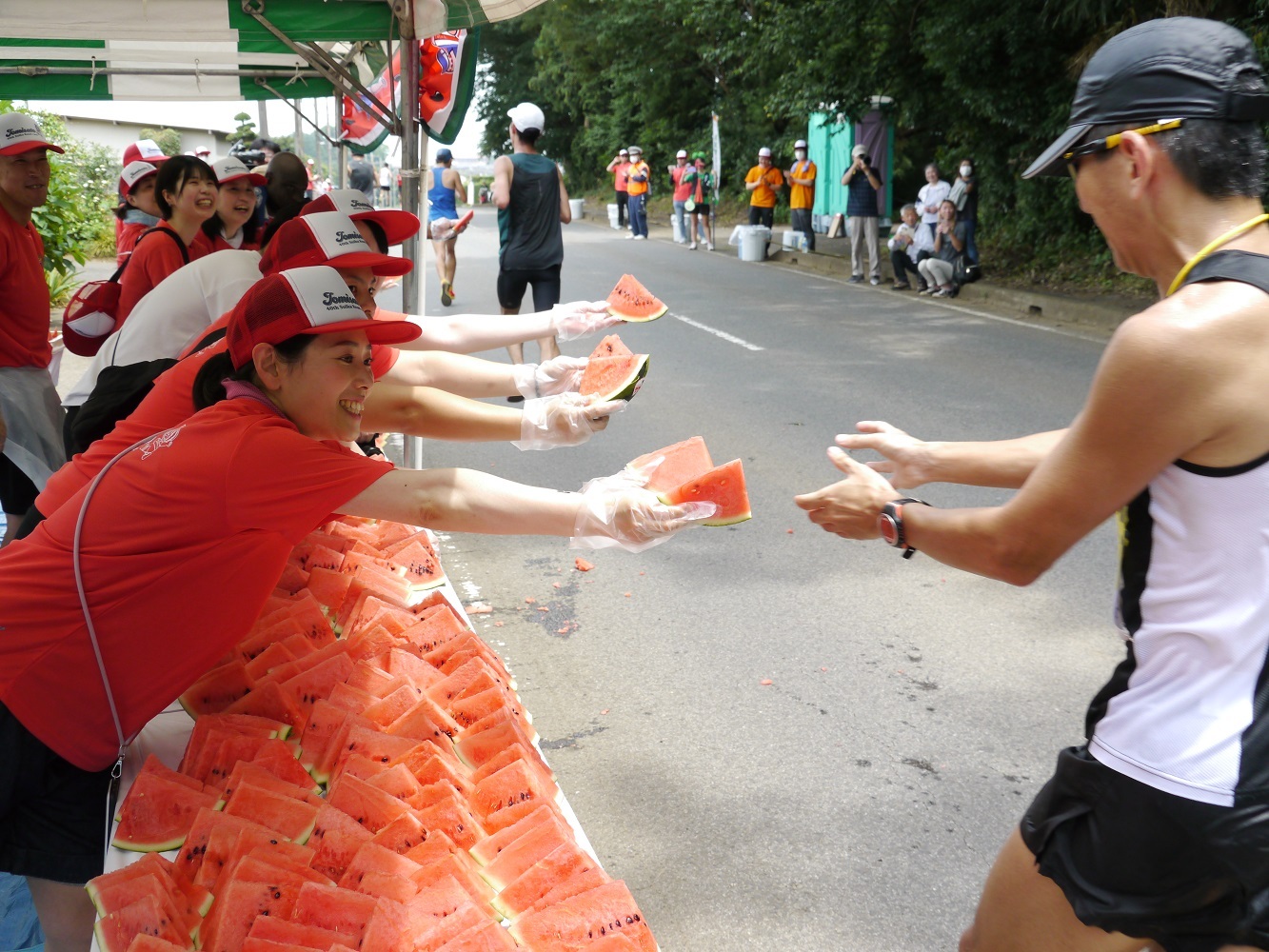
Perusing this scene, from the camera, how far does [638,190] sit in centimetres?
3006

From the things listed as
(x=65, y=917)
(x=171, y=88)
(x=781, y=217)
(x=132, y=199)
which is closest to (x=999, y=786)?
(x=65, y=917)

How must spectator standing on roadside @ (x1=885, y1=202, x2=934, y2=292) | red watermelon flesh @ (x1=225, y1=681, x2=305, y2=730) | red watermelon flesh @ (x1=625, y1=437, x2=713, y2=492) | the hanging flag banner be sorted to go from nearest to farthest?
1. red watermelon flesh @ (x1=625, y1=437, x2=713, y2=492)
2. red watermelon flesh @ (x1=225, y1=681, x2=305, y2=730)
3. the hanging flag banner
4. spectator standing on roadside @ (x1=885, y1=202, x2=934, y2=292)

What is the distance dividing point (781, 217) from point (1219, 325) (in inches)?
1225

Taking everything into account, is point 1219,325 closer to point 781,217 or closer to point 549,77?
point 781,217

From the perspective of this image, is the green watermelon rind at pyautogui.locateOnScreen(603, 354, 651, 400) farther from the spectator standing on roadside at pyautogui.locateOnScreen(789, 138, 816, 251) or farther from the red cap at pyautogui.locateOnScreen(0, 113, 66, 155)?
the spectator standing on roadside at pyautogui.locateOnScreen(789, 138, 816, 251)

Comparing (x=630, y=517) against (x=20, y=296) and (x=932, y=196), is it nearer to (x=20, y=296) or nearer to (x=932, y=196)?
(x=20, y=296)

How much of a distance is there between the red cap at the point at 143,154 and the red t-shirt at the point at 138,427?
625 cm

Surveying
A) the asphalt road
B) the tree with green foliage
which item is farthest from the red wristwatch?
the tree with green foliage

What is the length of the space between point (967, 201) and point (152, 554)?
1589 centimetres

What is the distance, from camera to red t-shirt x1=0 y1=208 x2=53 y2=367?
5.57 meters

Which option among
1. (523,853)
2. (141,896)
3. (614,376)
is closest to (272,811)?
(141,896)

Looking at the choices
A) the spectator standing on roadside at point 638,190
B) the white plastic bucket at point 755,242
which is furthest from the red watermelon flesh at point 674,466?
the spectator standing on roadside at point 638,190

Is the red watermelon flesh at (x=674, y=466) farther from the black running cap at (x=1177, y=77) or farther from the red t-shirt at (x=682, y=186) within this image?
the red t-shirt at (x=682, y=186)

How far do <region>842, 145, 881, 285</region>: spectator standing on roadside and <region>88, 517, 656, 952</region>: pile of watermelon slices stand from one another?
51.1 ft
